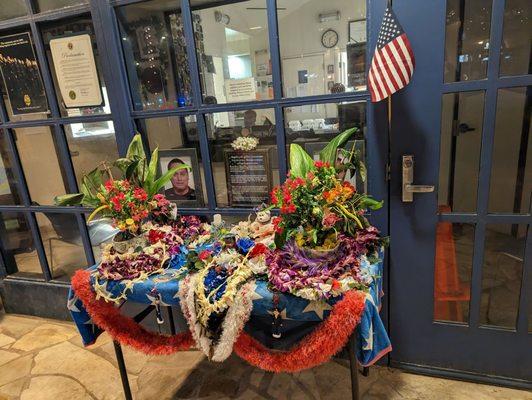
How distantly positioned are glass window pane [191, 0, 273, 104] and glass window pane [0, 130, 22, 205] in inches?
64.4

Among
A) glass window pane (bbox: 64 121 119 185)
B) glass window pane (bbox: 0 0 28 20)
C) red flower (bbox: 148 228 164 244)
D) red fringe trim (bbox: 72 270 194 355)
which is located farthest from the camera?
glass window pane (bbox: 64 121 119 185)

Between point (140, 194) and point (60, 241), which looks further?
point (60, 241)

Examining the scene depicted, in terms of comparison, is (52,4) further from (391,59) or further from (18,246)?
(391,59)

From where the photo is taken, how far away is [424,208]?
1733 mm

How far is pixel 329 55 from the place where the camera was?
186 cm

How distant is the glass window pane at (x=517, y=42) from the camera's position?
58.9 inches

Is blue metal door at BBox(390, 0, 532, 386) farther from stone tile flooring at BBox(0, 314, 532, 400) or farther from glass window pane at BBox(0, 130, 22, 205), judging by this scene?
glass window pane at BBox(0, 130, 22, 205)

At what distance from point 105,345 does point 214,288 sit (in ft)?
4.73

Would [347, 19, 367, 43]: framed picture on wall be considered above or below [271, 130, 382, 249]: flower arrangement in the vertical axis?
above

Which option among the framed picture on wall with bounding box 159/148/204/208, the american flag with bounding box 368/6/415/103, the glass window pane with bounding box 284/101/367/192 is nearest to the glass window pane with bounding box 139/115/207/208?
the framed picture on wall with bounding box 159/148/204/208

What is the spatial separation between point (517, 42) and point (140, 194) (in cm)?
176

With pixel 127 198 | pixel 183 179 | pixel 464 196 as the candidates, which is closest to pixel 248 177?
pixel 183 179

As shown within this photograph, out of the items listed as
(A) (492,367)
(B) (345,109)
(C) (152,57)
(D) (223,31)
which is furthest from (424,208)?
(C) (152,57)

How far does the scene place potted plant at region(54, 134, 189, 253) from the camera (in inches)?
65.1
